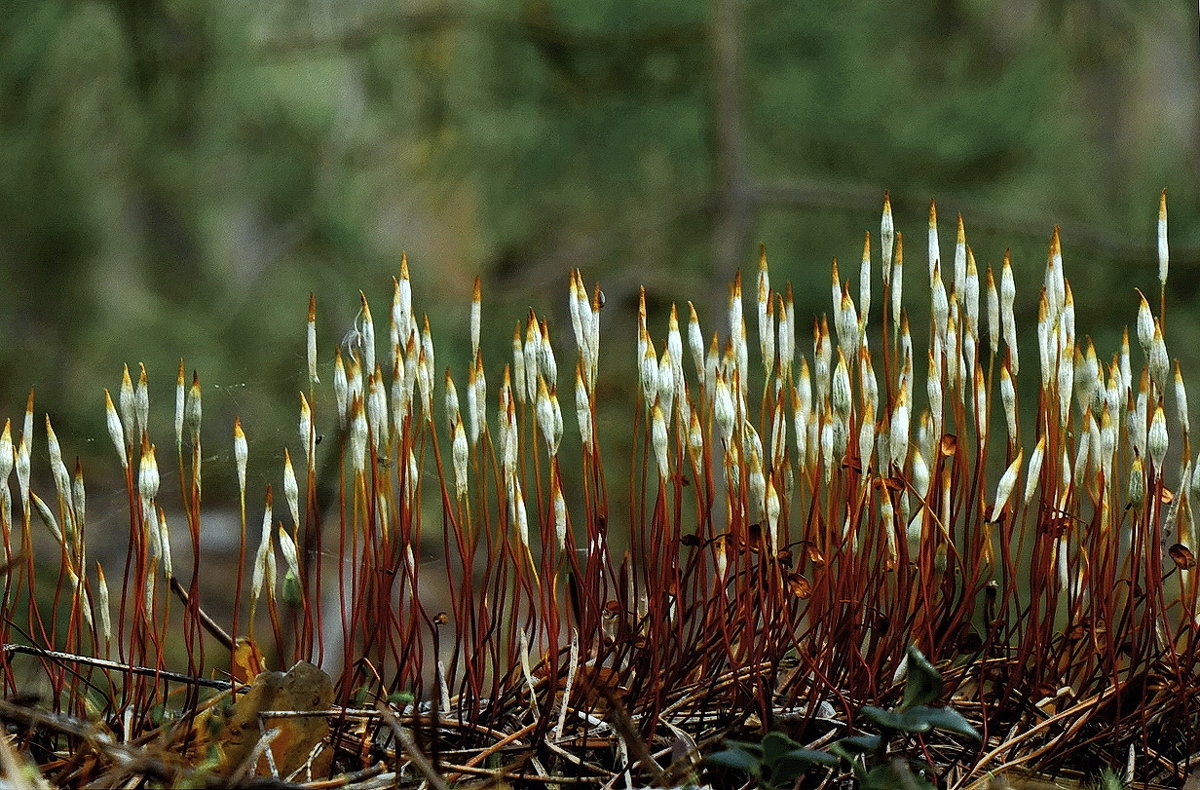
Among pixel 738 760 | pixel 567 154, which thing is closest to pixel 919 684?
pixel 738 760

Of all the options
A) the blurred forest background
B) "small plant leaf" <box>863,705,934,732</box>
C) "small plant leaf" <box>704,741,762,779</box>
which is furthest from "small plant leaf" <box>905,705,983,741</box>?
the blurred forest background

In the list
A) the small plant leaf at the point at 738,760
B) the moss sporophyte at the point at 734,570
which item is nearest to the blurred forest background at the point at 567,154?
the moss sporophyte at the point at 734,570

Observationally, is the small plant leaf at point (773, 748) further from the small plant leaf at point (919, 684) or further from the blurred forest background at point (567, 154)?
the blurred forest background at point (567, 154)

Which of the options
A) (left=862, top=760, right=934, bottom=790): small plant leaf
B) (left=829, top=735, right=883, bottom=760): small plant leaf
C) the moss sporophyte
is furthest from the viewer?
the moss sporophyte

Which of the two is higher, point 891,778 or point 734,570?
A: point 734,570

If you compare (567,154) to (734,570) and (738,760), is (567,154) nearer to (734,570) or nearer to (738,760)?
(734,570)

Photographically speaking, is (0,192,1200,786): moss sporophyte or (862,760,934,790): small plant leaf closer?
(862,760,934,790): small plant leaf

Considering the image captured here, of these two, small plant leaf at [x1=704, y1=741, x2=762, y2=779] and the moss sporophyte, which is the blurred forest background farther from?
small plant leaf at [x1=704, y1=741, x2=762, y2=779]

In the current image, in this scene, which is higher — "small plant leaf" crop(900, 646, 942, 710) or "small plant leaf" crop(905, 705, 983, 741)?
"small plant leaf" crop(900, 646, 942, 710)

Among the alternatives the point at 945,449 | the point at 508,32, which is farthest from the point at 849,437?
the point at 508,32
